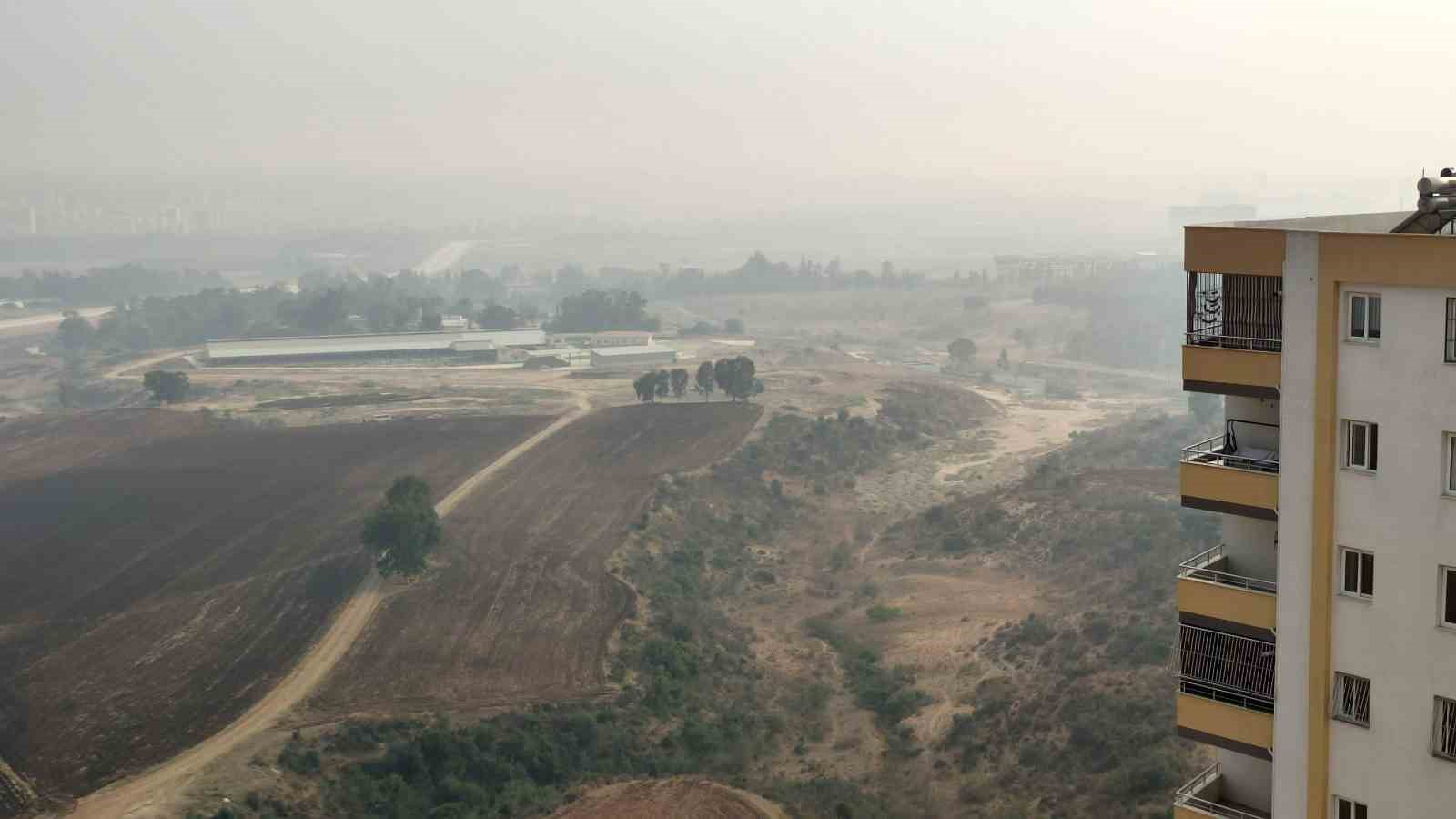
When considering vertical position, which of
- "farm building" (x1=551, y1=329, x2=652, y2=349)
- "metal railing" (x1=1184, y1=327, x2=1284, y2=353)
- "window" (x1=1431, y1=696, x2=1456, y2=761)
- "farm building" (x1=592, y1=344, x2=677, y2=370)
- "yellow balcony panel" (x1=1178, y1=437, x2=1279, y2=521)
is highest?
"metal railing" (x1=1184, y1=327, x2=1284, y2=353)

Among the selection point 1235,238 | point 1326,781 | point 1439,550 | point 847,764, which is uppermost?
point 1235,238

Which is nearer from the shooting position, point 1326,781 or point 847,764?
point 1326,781

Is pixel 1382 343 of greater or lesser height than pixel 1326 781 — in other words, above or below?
above

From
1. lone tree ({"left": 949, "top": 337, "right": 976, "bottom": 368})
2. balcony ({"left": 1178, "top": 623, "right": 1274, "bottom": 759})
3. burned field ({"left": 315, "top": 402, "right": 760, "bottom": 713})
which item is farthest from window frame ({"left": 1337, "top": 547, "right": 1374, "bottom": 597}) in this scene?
lone tree ({"left": 949, "top": 337, "right": 976, "bottom": 368})

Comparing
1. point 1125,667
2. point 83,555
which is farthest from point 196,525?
point 1125,667

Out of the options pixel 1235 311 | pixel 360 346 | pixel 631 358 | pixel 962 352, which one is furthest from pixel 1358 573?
pixel 962 352

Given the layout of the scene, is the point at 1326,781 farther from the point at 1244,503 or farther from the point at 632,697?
the point at 632,697

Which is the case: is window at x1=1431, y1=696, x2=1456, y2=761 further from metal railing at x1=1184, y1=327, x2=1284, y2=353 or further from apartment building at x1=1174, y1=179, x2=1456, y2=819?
metal railing at x1=1184, y1=327, x2=1284, y2=353
